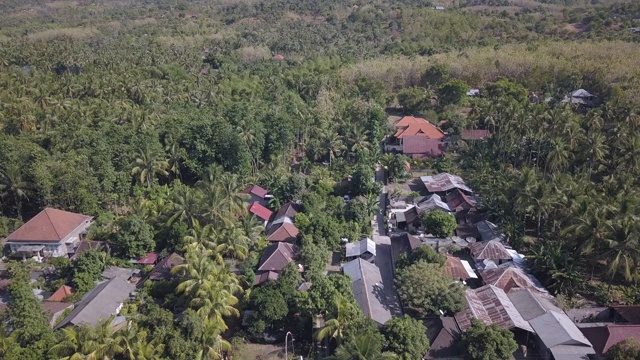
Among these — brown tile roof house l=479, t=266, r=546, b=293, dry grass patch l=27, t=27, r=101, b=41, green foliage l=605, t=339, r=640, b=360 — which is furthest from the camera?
dry grass patch l=27, t=27, r=101, b=41

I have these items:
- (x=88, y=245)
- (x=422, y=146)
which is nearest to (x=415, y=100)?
(x=422, y=146)

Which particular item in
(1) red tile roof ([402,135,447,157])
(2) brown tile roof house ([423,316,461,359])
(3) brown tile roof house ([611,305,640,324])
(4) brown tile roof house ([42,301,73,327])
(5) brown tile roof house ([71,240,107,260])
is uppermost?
(4) brown tile roof house ([42,301,73,327])

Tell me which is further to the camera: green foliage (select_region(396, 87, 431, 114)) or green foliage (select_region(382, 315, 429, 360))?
green foliage (select_region(396, 87, 431, 114))

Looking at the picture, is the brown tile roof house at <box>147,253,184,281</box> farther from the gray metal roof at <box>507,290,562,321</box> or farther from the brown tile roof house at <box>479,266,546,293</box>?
the gray metal roof at <box>507,290,562,321</box>

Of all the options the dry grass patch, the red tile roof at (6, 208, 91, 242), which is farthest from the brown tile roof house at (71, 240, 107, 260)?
the dry grass patch

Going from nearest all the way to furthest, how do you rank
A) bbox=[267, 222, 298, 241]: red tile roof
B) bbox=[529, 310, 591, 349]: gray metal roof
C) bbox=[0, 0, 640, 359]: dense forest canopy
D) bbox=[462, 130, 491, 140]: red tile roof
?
1. bbox=[529, 310, 591, 349]: gray metal roof
2. bbox=[0, 0, 640, 359]: dense forest canopy
3. bbox=[267, 222, 298, 241]: red tile roof
4. bbox=[462, 130, 491, 140]: red tile roof

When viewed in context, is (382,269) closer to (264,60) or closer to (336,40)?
(264,60)

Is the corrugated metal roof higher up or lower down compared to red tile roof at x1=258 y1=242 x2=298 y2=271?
lower down
